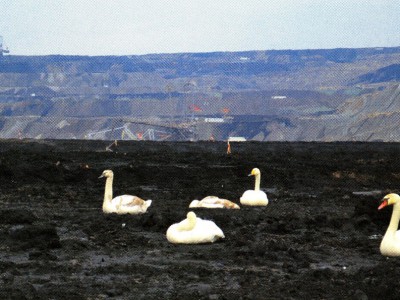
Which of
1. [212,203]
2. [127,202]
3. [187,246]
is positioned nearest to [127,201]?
[127,202]

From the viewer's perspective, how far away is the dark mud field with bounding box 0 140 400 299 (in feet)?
40.9

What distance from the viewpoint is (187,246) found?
51.3 ft

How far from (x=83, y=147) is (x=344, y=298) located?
34.9m

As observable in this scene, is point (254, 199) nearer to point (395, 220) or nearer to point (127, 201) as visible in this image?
point (127, 201)

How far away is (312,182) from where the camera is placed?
29.1 meters

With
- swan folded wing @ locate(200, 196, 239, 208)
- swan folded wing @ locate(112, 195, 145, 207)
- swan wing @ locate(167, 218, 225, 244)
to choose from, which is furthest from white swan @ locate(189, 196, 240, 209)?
swan wing @ locate(167, 218, 225, 244)

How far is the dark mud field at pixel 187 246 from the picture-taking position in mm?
12469

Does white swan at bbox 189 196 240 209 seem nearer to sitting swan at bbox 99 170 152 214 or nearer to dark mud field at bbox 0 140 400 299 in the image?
dark mud field at bbox 0 140 400 299

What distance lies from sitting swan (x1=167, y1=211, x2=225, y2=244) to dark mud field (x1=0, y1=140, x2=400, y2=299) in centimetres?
15

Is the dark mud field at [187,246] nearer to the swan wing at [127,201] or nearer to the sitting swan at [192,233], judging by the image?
the sitting swan at [192,233]

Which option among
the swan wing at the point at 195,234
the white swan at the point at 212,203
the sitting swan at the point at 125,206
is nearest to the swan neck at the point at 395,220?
the swan wing at the point at 195,234

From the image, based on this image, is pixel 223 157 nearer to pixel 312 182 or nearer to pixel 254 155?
pixel 254 155

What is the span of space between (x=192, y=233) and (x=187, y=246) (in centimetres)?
18

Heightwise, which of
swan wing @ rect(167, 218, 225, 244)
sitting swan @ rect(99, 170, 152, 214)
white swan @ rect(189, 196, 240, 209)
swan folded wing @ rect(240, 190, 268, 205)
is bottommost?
swan wing @ rect(167, 218, 225, 244)
